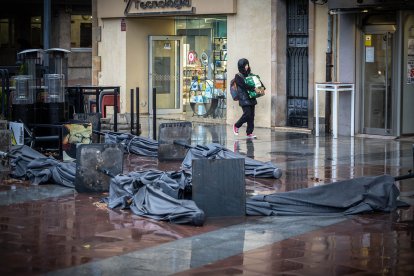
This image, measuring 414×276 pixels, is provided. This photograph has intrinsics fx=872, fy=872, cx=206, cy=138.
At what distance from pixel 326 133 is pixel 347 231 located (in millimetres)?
10781

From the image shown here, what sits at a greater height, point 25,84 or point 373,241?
point 25,84

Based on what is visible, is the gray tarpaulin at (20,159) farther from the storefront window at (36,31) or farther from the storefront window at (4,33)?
the storefront window at (4,33)

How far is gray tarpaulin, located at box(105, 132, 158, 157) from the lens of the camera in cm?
1675

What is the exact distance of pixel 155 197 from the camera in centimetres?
1080

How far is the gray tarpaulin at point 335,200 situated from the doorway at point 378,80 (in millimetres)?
8501

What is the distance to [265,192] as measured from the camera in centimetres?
1241

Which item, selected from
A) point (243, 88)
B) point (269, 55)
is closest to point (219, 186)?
point (243, 88)

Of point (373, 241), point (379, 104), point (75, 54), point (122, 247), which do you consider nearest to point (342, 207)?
point (373, 241)

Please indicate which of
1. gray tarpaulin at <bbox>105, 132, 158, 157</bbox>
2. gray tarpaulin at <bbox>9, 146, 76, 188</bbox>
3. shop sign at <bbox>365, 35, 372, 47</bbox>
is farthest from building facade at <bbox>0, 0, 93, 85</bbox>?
gray tarpaulin at <bbox>9, 146, 76, 188</bbox>

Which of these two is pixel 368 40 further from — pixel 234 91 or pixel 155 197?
pixel 155 197

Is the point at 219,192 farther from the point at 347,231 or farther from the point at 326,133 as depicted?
the point at 326,133

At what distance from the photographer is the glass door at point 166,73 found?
2672 cm

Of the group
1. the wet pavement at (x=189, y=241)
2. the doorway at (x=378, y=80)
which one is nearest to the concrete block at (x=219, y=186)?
the wet pavement at (x=189, y=241)

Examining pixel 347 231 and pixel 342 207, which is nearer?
pixel 347 231
